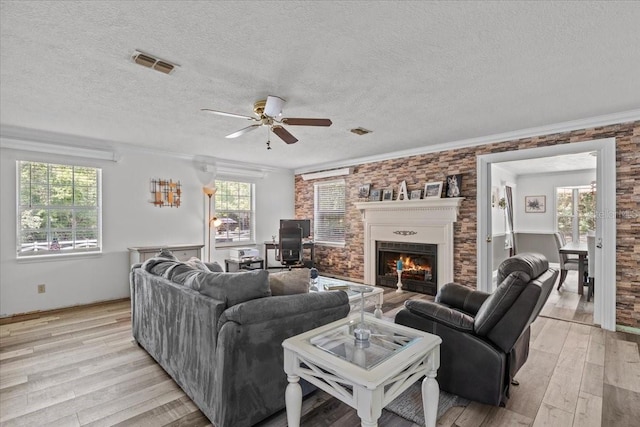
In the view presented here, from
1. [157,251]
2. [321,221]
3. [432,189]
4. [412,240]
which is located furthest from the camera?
[321,221]

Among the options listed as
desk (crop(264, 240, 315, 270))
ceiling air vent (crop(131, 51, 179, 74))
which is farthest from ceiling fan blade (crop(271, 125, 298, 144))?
desk (crop(264, 240, 315, 270))

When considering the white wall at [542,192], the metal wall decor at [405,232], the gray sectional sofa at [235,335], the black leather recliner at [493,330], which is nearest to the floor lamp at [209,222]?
the metal wall decor at [405,232]

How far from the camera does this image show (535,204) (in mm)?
7875

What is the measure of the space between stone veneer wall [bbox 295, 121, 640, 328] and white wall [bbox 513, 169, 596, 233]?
414cm

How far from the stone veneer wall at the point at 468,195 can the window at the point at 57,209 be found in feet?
13.2

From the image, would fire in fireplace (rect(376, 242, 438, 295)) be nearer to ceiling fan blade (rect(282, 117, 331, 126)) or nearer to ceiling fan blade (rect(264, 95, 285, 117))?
ceiling fan blade (rect(282, 117, 331, 126))

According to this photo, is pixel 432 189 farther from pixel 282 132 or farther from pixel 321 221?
pixel 282 132

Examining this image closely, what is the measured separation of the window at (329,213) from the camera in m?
6.72

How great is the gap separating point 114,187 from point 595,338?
6553mm

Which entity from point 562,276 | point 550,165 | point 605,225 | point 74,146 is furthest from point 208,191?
point 550,165

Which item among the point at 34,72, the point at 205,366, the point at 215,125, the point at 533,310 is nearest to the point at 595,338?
the point at 533,310

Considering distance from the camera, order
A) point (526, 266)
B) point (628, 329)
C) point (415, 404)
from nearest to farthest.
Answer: point (526, 266), point (415, 404), point (628, 329)

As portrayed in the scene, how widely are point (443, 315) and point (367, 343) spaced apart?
2.79 feet

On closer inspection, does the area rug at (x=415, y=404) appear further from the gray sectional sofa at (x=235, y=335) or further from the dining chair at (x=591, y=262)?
the dining chair at (x=591, y=262)
